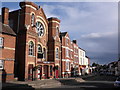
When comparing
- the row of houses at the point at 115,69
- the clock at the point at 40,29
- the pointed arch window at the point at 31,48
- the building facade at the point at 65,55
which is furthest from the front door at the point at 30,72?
the row of houses at the point at 115,69

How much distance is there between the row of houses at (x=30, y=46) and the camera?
2447 cm

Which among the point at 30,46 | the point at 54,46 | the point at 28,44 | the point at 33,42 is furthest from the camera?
the point at 54,46

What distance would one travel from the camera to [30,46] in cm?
2773

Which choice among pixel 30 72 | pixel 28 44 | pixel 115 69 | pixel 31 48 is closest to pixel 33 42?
pixel 31 48

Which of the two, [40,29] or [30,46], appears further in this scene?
[40,29]

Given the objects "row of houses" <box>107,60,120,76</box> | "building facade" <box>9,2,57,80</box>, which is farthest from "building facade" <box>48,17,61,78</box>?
"row of houses" <box>107,60,120,76</box>

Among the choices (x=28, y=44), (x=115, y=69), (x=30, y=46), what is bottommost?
(x=115, y=69)

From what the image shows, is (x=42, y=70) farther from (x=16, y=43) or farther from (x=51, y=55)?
(x=16, y=43)

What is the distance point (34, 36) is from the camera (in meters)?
28.2

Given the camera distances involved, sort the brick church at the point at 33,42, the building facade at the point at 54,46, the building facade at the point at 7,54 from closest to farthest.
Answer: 1. the building facade at the point at 7,54
2. the brick church at the point at 33,42
3. the building facade at the point at 54,46

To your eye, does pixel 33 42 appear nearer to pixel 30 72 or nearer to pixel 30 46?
pixel 30 46

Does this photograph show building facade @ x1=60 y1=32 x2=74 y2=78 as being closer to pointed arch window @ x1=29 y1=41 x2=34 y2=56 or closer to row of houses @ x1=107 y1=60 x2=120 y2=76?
pointed arch window @ x1=29 y1=41 x2=34 y2=56

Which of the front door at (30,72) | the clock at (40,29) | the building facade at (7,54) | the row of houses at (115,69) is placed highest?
the clock at (40,29)

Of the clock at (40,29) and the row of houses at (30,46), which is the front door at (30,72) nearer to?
the row of houses at (30,46)
